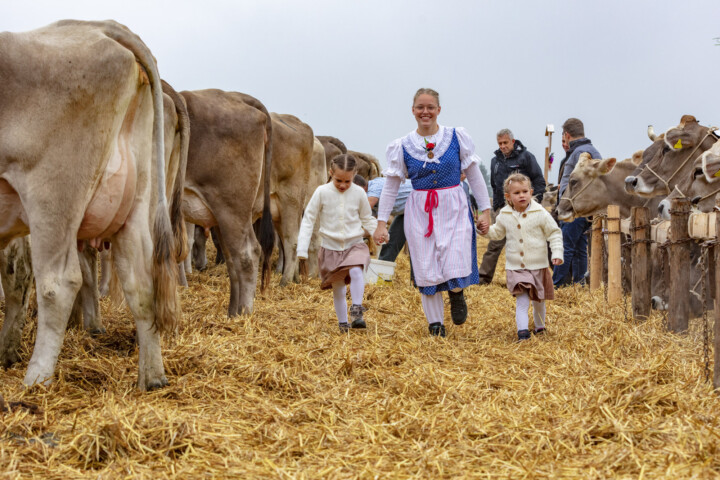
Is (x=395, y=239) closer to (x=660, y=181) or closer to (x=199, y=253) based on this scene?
(x=199, y=253)

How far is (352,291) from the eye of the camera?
19.9 feet

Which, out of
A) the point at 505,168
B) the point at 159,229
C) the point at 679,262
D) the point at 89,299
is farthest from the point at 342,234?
the point at 505,168

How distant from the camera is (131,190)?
4086 mm

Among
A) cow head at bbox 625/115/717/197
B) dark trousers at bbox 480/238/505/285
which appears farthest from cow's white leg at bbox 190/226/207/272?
cow head at bbox 625/115/717/197

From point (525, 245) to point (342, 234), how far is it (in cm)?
143

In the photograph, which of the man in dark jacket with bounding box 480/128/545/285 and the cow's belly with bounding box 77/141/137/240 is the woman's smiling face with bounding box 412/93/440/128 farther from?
the man in dark jacket with bounding box 480/128/545/285

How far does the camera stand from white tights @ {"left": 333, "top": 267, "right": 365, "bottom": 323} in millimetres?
6023

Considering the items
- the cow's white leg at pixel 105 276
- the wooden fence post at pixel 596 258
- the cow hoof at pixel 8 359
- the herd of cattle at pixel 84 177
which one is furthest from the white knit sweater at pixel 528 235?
the cow's white leg at pixel 105 276

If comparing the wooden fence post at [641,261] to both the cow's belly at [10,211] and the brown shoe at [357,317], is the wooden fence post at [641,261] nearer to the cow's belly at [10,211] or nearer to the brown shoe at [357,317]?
the brown shoe at [357,317]

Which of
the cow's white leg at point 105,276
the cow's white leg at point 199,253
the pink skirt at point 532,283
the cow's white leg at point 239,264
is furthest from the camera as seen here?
the cow's white leg at point 199,253

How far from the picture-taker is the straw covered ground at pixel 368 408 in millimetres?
2744

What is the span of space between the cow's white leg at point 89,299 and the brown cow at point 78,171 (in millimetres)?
1486

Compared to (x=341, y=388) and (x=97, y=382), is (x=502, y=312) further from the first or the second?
(x=97, y=382)

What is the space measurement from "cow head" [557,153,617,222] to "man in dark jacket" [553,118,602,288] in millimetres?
188
